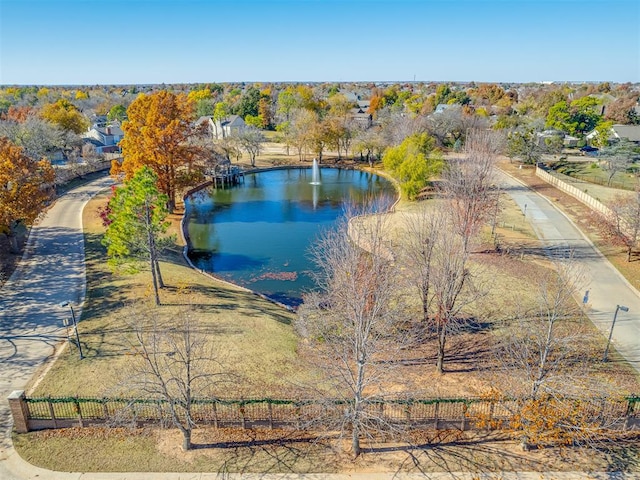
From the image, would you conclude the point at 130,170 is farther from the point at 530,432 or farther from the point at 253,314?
the point at 530,432

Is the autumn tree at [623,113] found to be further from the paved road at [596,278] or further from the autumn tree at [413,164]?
the autumn tree at [413,164]

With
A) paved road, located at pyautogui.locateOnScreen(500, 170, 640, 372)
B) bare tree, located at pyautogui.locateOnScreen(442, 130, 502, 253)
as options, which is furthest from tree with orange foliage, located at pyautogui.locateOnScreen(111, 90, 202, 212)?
paved road, located at pyautogui.locateOnScreen(500, 170, 640, 372)

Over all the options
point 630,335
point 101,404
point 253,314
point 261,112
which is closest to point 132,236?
point 253,314

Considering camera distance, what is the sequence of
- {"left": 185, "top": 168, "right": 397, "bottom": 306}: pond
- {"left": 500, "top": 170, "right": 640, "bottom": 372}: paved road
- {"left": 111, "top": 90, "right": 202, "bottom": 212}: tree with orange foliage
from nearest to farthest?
{"left": 500, "top": 170, "right": 640, "bottom": 372}: paved road, {"left": 185, "top": 168, "right": 397, "bottom": 306}: pond, {"left": 111, "top": 90, "right": 202, "bottom": 212}: tree with orange foliage

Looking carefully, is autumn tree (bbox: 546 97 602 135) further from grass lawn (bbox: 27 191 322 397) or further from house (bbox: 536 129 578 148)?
grass lawn (bbox: 27 191 322 397)

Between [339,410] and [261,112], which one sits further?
[261,112]
